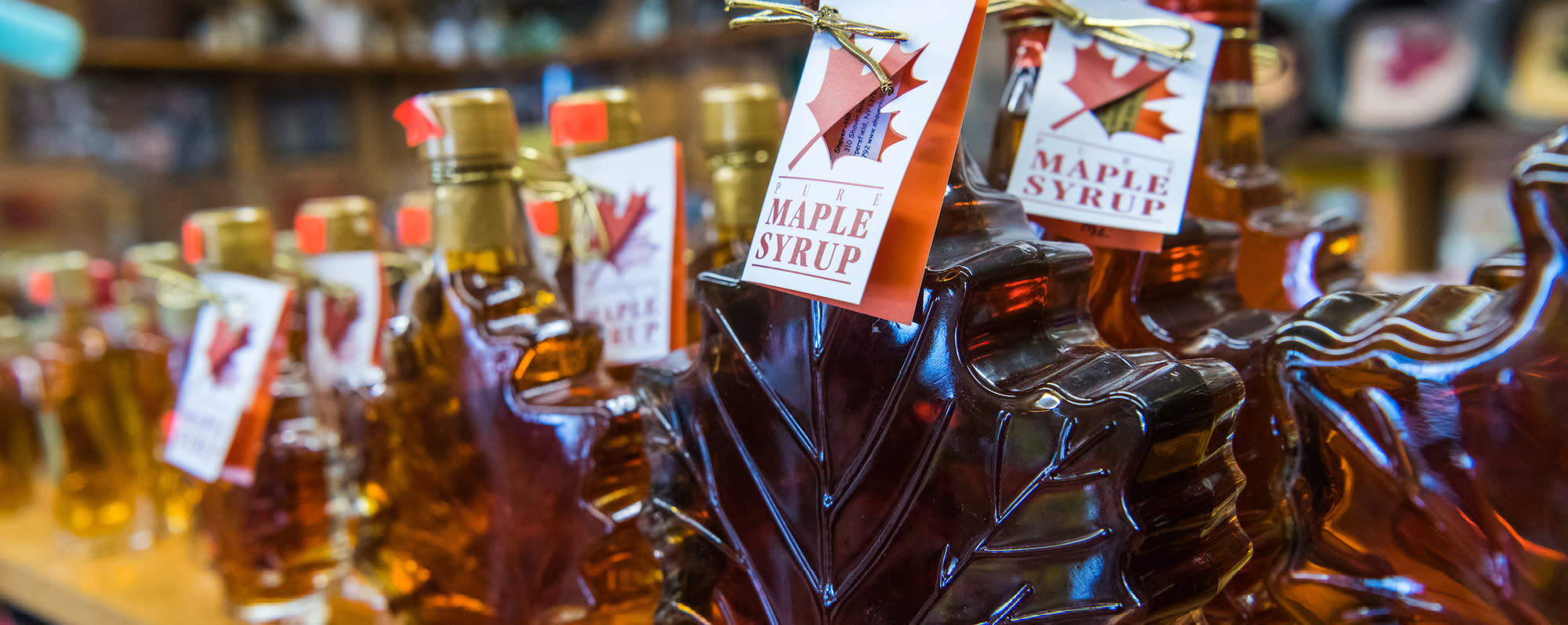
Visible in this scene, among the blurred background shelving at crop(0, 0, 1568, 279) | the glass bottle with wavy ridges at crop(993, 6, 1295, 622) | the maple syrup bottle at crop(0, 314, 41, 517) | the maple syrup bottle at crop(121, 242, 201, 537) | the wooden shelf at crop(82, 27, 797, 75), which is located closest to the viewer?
the glass bottle with wavy ridges at crop(993, 6, 1295, 622)

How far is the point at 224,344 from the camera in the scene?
2.46 feet

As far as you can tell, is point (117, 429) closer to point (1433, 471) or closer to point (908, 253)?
point (908, 253)

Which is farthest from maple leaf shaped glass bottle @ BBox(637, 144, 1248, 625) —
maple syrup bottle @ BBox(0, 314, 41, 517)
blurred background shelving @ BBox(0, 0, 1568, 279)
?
blurred background shelving @ BBox(0, 0, 1568, 279)

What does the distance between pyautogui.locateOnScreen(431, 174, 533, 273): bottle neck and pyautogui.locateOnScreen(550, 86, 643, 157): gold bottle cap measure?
61 millimetres

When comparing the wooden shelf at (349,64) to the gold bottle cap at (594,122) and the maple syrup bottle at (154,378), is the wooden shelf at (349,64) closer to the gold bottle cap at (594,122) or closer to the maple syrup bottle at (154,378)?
the maple syrup bottle at (154,378)

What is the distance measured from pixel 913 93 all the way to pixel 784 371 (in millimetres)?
122

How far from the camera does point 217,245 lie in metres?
0.77

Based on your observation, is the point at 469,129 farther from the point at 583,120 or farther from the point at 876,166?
the point at 876,166

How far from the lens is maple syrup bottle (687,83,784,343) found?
546 mm

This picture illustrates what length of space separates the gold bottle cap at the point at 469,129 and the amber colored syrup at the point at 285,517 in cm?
28

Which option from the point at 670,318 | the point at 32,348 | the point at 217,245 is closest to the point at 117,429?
the point at 32,348

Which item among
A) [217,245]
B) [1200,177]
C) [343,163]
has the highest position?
[1200,177]

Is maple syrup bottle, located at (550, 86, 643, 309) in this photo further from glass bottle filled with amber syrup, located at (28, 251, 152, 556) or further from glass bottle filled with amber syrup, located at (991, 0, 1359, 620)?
glass bottle filled with amber syrup, located at (28, 251, 152, 556)

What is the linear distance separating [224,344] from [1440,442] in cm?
73
